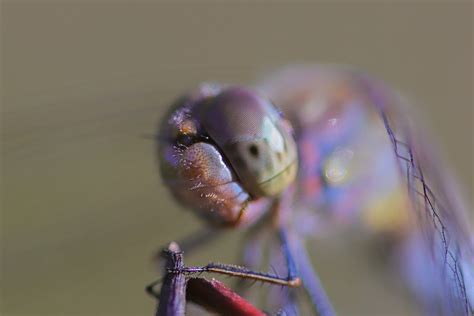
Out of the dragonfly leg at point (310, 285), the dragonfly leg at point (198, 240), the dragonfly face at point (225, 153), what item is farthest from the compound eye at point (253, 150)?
the dragonfly leg at point (198, 240)

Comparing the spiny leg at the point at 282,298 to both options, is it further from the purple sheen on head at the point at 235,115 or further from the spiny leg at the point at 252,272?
the purple sheen on head at the point at 235,115

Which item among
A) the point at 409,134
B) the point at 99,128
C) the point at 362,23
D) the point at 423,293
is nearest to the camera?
the point at 409,134

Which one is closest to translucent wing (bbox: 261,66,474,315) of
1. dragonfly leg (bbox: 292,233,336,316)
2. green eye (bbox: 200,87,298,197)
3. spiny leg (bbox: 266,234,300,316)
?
dragonfly leg (bbox: 292,233,336,316)

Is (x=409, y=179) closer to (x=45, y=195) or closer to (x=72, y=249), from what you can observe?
(x=72, y=249)

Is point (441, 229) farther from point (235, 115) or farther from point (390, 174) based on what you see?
point (390, 174)

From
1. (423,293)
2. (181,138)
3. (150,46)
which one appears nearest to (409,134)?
(181,138)

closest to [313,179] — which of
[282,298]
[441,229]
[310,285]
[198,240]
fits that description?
[310,285]
